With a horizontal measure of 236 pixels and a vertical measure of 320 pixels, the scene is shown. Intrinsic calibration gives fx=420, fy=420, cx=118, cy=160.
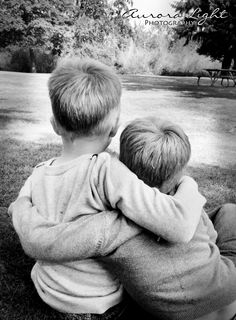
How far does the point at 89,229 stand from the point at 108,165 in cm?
20

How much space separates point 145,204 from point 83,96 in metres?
0.39

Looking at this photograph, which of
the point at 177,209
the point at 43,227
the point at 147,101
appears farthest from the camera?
the point at 147,101

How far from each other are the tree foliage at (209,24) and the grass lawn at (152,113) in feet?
1.66

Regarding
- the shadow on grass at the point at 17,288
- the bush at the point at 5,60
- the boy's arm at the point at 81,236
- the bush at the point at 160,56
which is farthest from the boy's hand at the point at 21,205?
the bush at the point at 5,60

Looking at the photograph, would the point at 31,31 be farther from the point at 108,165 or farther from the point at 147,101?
the point at 108,165

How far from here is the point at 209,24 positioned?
107 inches

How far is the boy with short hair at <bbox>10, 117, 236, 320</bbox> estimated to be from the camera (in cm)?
128

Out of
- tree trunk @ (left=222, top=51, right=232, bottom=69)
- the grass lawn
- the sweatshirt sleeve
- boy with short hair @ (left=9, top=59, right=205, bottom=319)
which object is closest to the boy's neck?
boy with short hair @ (left=9, top=59, right=205, bottom=319)

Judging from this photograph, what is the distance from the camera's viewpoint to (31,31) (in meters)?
2.80

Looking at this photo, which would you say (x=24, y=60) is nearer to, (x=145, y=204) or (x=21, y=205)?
(x=21, y=205)

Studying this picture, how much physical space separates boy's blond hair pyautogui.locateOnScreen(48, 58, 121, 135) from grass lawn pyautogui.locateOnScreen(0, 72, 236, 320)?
1432mm

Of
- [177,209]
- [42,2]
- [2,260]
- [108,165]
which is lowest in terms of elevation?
[2,260]

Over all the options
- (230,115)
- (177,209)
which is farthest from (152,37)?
(177,209)

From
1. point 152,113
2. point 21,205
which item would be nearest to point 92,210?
point 21,205
